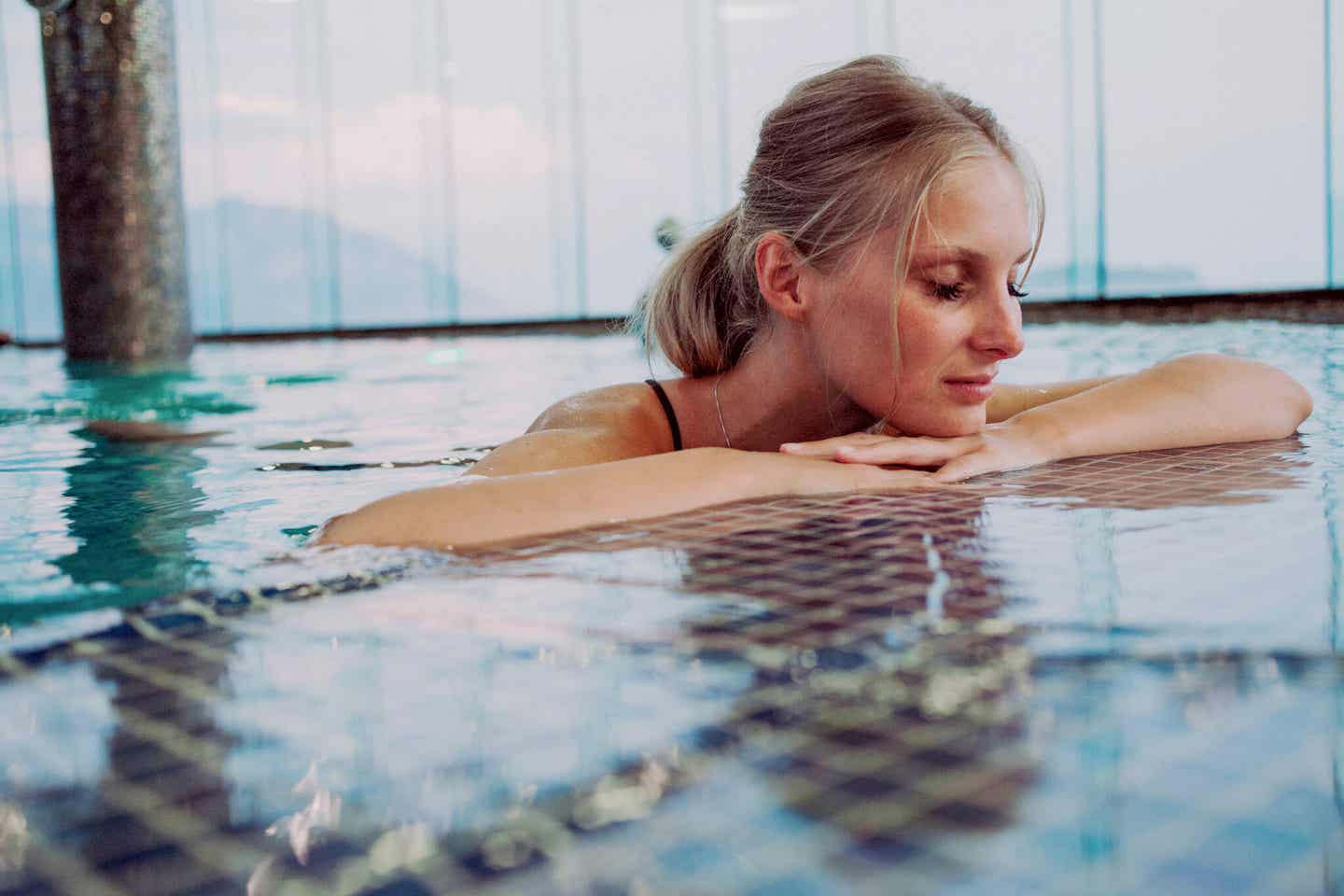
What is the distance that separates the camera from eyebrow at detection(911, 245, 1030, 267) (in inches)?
78.5

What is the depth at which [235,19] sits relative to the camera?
13352 millimetres

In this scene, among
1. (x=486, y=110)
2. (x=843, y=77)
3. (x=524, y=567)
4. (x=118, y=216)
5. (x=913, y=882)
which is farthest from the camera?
(x=486, y=110)

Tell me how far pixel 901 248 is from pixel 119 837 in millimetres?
1556

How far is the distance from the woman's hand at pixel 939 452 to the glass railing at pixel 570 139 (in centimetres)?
801

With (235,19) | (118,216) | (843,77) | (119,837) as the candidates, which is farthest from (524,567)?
(235,19)

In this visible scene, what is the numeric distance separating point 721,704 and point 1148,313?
28.4 ft

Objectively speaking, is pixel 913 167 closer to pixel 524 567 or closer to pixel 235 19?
pixel 524 567

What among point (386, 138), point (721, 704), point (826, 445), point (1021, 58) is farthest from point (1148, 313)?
point (721, 704)

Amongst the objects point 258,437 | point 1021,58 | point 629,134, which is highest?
point 1021,58

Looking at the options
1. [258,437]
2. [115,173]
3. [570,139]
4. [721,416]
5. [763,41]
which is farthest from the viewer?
[570,139]

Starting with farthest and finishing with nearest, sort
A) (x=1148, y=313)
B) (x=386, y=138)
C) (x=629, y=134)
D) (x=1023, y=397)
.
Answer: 1. (x=386, y=138)
2. (x=629, y=134)
3. (x=1148, y=313)
4. (x=1023, y=397)

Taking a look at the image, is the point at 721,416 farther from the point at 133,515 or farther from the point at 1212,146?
the point at 1212,146

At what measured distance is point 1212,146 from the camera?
33.0 feet

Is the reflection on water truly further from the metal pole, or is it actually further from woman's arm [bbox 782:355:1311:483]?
the metal pole
